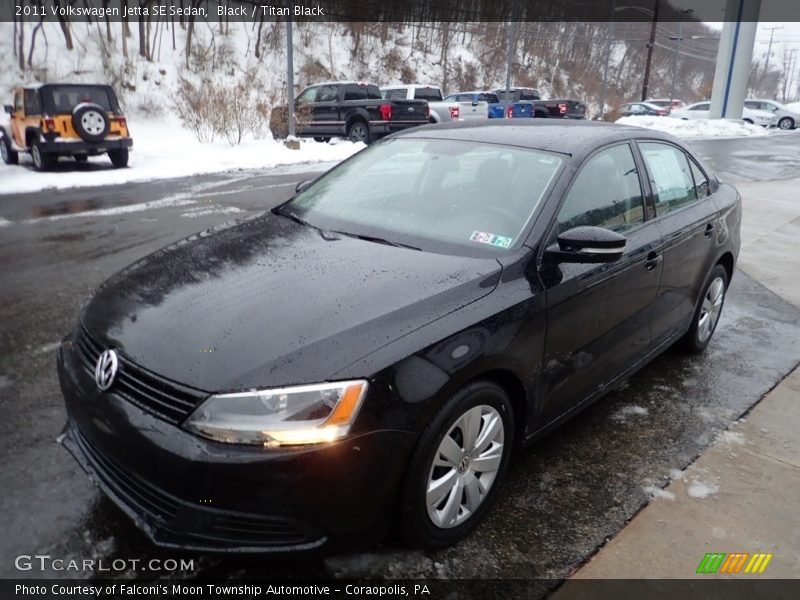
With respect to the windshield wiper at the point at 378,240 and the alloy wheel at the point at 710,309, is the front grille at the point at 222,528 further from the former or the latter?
the alloy wheel at the point at 710,309

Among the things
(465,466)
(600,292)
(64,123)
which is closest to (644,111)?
(64,123)

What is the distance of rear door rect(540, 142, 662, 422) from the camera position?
297 cm

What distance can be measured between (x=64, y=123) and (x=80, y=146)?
0.51 metres

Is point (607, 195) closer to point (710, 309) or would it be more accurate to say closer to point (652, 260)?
point (652, 260)

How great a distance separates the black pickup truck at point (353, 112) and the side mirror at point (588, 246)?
16.5m

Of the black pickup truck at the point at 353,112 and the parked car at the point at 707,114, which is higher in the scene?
the parked car at the point at 707,114

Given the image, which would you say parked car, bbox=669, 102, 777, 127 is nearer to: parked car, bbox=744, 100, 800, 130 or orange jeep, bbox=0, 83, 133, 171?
parked car, bbox=744, 100, 800, 130

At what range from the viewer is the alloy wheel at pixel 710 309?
4609 mm

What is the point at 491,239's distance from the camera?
302 cm

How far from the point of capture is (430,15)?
164ft

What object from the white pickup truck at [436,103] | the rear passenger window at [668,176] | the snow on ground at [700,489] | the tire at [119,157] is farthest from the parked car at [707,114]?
the snow on ground at [700,489]

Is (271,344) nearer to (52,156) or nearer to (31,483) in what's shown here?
(31,483)

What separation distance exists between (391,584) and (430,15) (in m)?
52.8

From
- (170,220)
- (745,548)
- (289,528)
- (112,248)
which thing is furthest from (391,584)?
(170,220)
